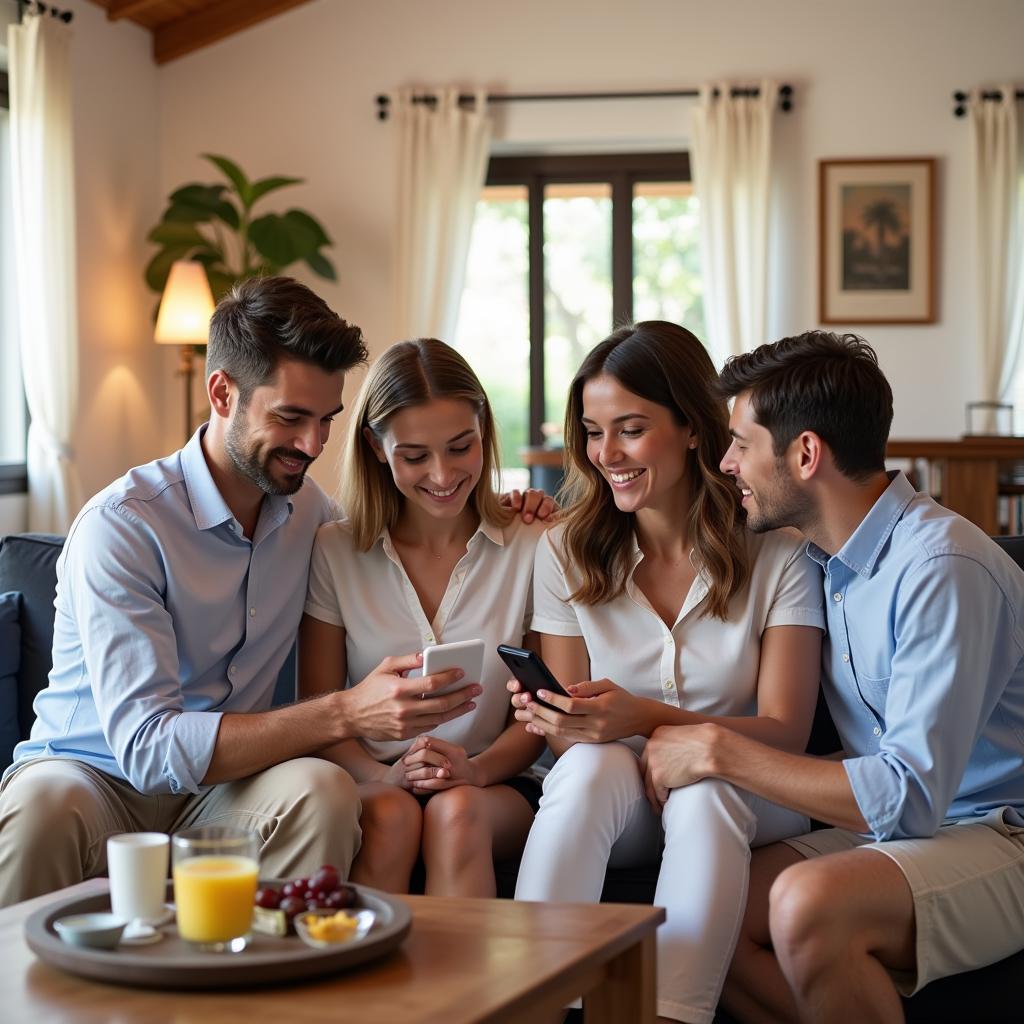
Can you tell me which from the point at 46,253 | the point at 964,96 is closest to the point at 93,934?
the point at 46,253

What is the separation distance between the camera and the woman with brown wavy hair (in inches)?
79.7

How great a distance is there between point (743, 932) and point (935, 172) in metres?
5.28

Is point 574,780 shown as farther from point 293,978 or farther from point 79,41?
point 79,41

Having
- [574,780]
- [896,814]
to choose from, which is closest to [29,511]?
[574,780]

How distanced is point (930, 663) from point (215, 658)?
1.16 meters

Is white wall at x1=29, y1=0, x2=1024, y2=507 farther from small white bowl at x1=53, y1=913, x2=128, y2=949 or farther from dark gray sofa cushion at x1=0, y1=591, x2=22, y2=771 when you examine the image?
small white bowl at x1=53, y1=913, x2=128, y2=949

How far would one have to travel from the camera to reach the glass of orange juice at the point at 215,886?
140 cm

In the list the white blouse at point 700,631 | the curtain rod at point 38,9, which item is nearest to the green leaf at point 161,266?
the curtain rod at point 38,9

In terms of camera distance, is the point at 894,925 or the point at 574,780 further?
the point at 574,780

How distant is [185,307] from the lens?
19.5 feet

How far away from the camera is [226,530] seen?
234 cm

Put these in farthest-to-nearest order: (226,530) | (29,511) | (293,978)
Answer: (29,511)
(226,530)
(293,978)

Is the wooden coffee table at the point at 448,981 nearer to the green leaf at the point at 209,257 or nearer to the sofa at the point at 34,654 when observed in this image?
the sofa at the point at 34,654

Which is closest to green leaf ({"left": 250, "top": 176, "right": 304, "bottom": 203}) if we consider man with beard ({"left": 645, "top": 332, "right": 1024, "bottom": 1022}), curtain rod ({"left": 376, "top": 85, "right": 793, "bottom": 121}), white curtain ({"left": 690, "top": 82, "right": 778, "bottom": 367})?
curtain rod ({"left": 376, "top": 85, "right": 793, "bottom": 121})
